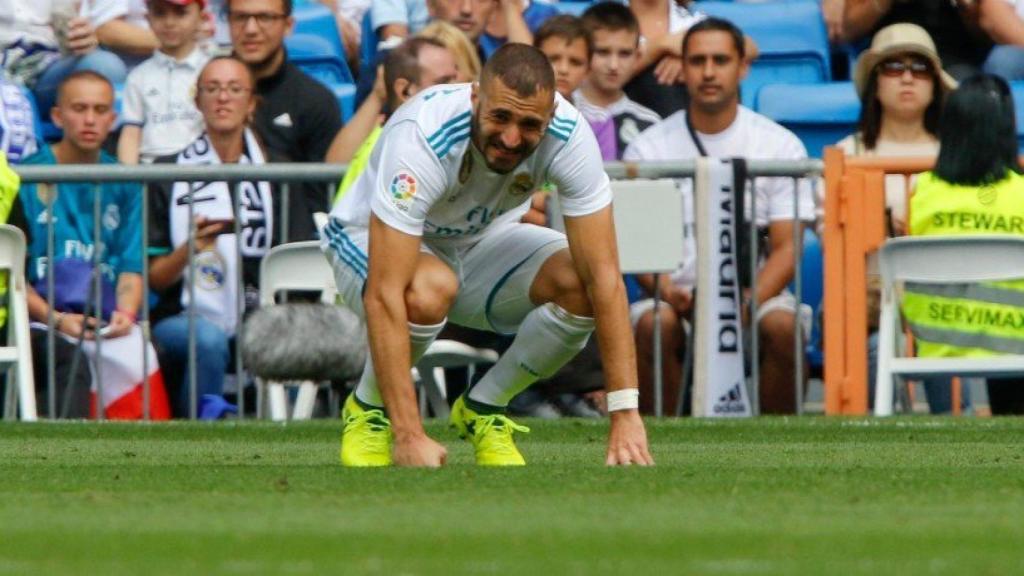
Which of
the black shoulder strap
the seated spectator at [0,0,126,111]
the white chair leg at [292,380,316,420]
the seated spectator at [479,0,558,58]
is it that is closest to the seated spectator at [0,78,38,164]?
the seated spectator at [0,0,126,111]

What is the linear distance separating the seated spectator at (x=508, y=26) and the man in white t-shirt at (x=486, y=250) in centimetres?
514

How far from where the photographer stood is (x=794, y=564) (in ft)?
14.6

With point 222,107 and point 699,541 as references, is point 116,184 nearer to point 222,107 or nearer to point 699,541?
point 222,107

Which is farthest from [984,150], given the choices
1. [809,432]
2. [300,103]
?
[300,103]

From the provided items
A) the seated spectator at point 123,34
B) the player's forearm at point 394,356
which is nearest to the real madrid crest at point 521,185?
the player's forearm at point 394,356

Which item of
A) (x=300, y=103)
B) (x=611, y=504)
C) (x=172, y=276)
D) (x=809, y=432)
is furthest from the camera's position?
(x=300, y=103)

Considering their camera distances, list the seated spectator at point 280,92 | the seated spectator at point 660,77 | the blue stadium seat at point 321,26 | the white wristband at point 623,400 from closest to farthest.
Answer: the white wristband at point 623,400
the seated spectator at point 280,92
the seated spectator at point 660,77
the blue stadium seat at point 321,26

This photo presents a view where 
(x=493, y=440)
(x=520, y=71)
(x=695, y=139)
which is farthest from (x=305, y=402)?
(x=520, y=71)

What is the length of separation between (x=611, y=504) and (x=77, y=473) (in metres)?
2.18

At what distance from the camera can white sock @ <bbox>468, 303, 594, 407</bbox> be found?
25.3 ft

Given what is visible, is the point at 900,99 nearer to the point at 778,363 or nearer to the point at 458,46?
the point at 778,363

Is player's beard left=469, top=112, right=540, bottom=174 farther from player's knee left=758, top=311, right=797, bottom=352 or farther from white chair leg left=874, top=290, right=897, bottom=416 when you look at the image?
player's knee left=758, top=311, right=797, bottom=352

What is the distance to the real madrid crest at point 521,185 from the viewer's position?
290 inches

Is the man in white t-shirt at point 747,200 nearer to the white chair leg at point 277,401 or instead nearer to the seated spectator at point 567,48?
the seated spectator at point 567,48
